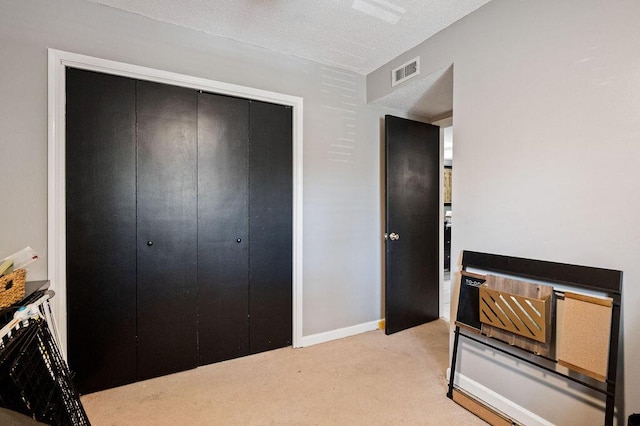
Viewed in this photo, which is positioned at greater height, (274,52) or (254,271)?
(274,52)

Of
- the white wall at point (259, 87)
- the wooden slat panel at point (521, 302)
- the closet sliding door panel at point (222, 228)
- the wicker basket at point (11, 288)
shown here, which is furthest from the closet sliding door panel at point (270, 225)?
the wooden slat panel at point (521, 302)

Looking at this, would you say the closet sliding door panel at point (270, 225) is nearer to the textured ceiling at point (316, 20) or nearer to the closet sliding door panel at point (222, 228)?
the closet sliding door panel at point (222, 228)

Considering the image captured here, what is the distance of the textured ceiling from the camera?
6.34 ft

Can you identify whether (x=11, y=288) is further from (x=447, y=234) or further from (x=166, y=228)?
(x=447, y=234)

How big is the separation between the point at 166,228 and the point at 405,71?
2.34 meters

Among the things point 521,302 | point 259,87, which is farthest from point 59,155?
point 521,302

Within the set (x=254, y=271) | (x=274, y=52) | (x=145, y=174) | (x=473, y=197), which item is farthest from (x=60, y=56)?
(x=473, y=197)

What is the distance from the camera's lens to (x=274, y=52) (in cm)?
252

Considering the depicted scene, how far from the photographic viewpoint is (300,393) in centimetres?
201

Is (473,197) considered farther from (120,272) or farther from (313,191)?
(120,272)

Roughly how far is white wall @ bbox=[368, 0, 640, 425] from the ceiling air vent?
27cm

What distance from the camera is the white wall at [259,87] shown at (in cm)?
177

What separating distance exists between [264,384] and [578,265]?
2.07 m

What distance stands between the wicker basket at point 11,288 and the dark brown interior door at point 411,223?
256 centimetres
